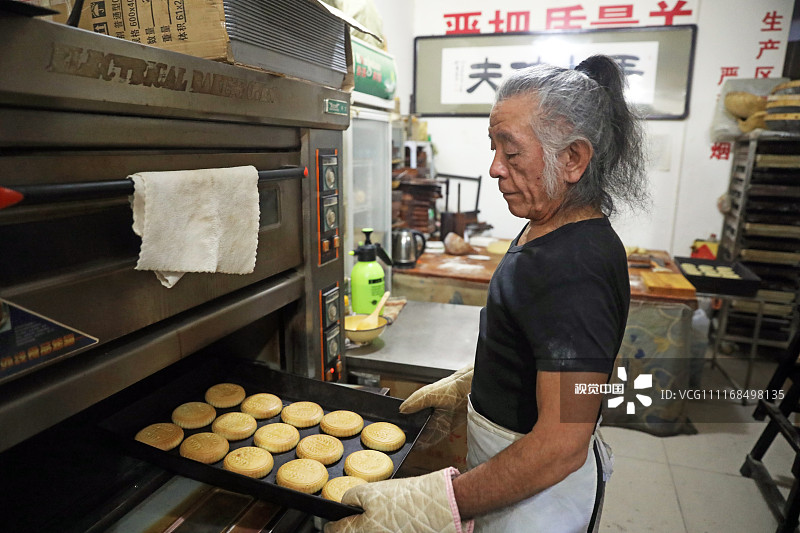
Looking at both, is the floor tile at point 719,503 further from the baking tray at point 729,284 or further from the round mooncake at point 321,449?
the round mooncake at point 321,449

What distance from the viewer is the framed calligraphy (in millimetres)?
4570

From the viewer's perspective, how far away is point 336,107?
1490 millimetres

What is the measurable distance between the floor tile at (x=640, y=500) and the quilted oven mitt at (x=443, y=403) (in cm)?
165

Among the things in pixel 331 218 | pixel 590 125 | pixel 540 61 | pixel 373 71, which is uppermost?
pixel 540 61

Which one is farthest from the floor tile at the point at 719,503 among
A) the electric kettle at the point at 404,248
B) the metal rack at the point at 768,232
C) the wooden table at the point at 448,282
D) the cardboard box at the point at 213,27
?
the cardboard box at the point at 213,27

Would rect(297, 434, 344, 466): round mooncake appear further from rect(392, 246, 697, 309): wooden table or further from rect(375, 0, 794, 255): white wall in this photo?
rect(375, 0, 794, 255): white wall

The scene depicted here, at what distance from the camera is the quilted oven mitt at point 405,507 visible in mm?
1027

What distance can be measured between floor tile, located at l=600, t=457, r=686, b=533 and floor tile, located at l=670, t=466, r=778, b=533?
0.06 meters

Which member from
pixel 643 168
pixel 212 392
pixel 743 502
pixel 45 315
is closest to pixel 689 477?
pixel 743 502

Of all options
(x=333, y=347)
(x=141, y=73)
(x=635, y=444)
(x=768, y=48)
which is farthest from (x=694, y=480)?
(x=768, y=48)

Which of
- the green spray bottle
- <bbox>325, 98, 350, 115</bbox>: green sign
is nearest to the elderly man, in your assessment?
<bbox>325, 98, 350, 115</bbox>: green sign

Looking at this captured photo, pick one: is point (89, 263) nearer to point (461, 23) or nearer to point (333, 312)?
point (333, 312)

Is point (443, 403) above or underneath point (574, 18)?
underneath

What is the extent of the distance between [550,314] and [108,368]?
31.3 inches
